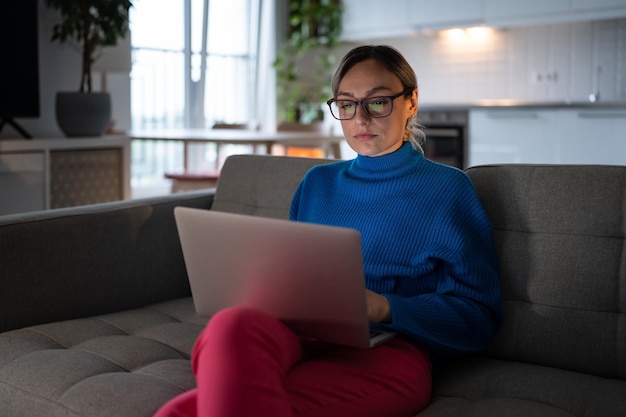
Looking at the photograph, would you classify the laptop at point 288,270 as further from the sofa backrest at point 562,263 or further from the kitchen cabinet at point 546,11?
the kitchen cabinet at point 546,11

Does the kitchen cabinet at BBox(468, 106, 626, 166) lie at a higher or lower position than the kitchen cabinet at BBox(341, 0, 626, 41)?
lower

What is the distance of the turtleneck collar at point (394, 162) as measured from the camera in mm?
1790

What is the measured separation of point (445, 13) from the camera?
6656 mm

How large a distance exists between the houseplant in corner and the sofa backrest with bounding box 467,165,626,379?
118 inches

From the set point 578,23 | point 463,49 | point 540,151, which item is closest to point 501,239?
point 540,151

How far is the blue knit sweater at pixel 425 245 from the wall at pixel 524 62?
462cm

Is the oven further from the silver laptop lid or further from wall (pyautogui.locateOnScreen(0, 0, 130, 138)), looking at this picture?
the silver laptop lid

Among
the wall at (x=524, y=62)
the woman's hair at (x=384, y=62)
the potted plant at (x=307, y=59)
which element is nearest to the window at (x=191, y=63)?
the potted plant at (x=307, y=59)

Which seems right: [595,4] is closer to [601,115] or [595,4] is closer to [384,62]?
[601,115]

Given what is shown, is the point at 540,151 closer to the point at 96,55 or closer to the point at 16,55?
the point at 96,55

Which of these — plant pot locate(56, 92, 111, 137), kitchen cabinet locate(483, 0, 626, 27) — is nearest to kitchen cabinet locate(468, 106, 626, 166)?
kitchen cabinet locate(483, 0, 626, 27)

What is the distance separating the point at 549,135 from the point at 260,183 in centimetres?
417

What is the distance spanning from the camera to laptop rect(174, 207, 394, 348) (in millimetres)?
1295

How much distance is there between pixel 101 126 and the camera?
444 cm
